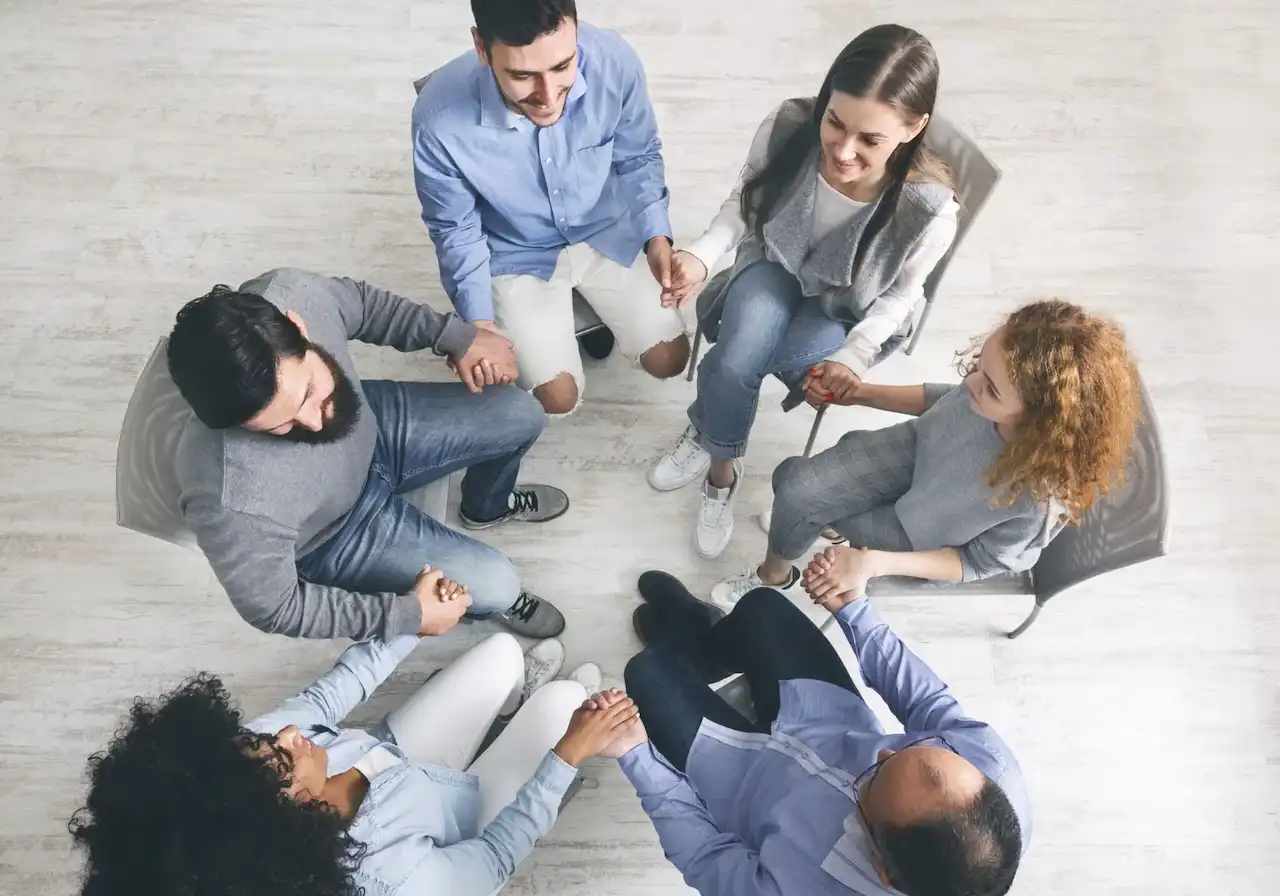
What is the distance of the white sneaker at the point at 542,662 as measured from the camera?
83.4 inches

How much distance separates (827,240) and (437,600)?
44.5 inches

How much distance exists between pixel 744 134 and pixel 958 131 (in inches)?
43.4

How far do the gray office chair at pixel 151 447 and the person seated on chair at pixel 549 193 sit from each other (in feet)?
2.28

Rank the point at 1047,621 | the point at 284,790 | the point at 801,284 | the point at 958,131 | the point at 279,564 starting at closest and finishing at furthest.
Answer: the point at 284,790
the point at 279,564
the point at 958,131
the point at 801,284
the point at 1047,621

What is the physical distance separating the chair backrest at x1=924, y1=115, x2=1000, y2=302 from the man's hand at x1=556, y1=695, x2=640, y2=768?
3.93ft

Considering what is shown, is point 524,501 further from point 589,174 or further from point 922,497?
point 922,497

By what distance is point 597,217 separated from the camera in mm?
2111

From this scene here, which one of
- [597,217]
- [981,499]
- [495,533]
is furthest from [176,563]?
[981,499]

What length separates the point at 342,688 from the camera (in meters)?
1.64

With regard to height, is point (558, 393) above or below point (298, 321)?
below

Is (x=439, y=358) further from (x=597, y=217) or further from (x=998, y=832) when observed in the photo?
(x=998, y=832)

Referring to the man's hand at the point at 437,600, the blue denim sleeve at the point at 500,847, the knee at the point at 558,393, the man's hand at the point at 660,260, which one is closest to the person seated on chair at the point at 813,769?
the blue denim sleeve at the point at 500,847

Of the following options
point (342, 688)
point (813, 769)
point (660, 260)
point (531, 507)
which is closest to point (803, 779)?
point (813, 769)

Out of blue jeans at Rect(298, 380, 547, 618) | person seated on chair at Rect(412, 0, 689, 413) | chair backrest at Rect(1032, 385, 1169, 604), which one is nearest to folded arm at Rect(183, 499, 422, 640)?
blue jeans at Rect(298, 380, 547, 618)
